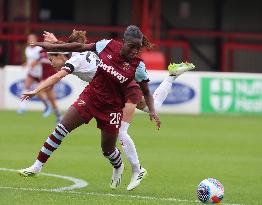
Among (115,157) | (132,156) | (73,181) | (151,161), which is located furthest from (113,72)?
(151,161)

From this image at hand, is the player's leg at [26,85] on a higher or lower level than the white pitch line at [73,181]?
lower

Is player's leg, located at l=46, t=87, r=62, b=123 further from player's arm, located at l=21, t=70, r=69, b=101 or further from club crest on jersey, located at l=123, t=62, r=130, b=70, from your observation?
club crest on jersey, located at l=123, t=62, r=130, b=70

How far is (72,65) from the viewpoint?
1181cm

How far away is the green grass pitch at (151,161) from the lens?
1135 cm

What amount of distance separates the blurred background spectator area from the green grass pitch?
41.0 ft

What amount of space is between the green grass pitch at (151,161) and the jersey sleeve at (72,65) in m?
1.55

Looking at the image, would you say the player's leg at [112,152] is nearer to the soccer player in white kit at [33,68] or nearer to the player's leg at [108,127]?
the player's leg at [108,127]

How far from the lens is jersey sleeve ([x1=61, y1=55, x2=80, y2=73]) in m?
11.7

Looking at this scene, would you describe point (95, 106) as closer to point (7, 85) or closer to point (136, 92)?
point (136, 92)

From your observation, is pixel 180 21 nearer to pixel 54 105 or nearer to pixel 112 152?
pixel 54 105

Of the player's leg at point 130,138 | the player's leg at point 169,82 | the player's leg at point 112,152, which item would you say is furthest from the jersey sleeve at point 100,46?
the player's leg at point 169,82

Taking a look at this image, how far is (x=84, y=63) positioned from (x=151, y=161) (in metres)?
4.55

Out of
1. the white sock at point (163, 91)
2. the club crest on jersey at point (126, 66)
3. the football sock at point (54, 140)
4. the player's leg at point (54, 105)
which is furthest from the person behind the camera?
the player's leg at point (54, 105)

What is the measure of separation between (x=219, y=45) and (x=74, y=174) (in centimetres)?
2931
